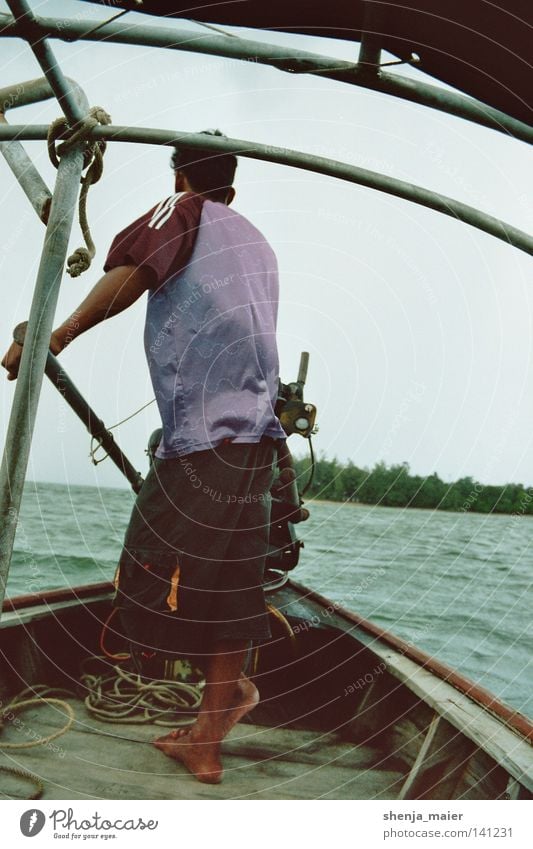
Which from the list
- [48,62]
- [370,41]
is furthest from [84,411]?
[370,41]

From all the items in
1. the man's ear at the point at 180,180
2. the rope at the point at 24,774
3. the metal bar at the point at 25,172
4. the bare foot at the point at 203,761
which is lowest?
the rope at the point at 24,774

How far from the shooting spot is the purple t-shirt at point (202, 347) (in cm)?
116

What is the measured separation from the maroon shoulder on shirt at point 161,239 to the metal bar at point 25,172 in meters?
0.24

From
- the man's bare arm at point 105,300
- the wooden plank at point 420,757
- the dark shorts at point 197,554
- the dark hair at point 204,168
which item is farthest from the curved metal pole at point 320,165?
the wooden plank at point 420,757

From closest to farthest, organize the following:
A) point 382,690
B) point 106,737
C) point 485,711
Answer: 1. point 485,711
2. point 106,737
3. point 382,690

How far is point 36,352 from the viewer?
1079 mm

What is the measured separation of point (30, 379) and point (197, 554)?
16.3 inches

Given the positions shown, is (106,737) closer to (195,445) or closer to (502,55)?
(195,445)

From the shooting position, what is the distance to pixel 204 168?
1.29m

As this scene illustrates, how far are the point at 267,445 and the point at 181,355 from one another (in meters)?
0.23

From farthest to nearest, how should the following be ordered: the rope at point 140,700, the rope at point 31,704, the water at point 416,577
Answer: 1. the water at point 416,577
2. the rope at point 140,700
3. the rope at point 31,704

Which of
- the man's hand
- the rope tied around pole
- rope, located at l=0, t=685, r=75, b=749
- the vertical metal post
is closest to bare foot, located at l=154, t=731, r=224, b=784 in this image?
rope, located at l=0, t=685, r=75, b=749
